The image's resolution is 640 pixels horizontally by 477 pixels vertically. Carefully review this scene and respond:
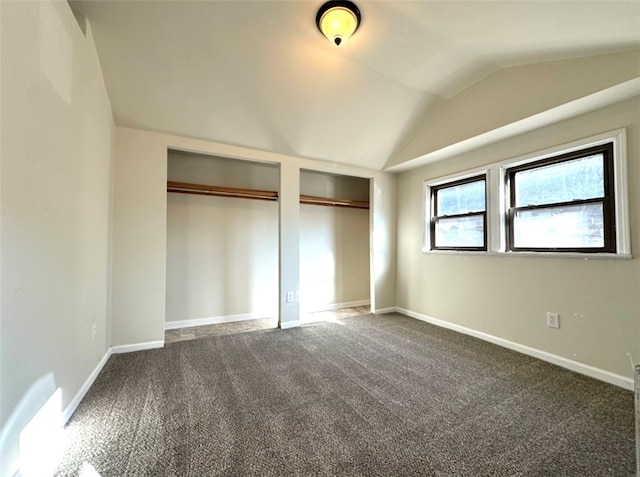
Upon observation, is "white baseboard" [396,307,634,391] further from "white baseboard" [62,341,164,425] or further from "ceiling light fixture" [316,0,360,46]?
"white baseboard" [62,341,164,425]

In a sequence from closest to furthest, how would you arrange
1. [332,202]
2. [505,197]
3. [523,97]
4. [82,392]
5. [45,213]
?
1. [45,213]
2. [82,392]
3. [523,97]
4. [505,197]
5. [332,202]

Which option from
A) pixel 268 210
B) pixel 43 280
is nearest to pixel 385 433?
pixel 43 280

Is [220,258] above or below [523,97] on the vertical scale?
below

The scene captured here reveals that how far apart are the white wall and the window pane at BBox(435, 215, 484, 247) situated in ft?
12.2

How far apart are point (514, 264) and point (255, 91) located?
313cm

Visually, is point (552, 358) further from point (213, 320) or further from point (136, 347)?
point (136, 347)

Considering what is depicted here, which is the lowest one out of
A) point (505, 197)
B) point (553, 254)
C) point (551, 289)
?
point (551, 289)

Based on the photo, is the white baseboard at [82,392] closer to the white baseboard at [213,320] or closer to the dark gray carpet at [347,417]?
the dark gray carpet at [347,417]

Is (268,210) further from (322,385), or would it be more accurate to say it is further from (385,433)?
(385,433)

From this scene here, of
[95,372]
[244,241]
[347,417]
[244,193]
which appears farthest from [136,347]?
[347,417]

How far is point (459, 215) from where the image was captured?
3.24 metres

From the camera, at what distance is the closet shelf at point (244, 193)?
315 centimetres

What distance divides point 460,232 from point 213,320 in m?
3.50

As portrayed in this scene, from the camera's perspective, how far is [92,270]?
192cm
